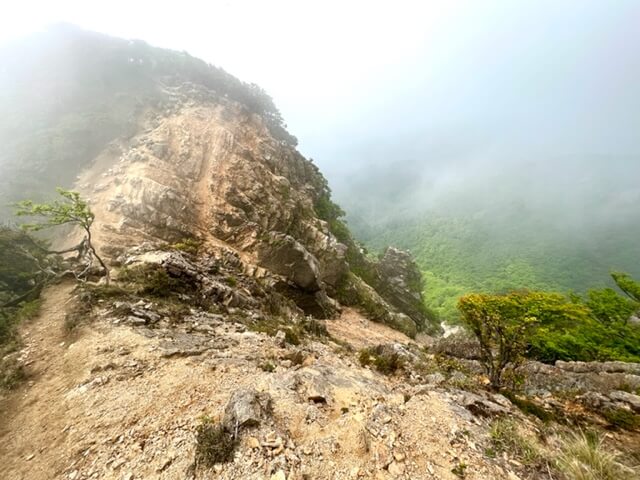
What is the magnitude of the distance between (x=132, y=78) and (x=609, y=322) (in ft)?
195

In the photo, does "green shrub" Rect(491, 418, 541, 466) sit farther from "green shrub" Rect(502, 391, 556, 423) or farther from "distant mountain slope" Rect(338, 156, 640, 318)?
"distant mountain slope" Rect(338, 156, 640, 318)

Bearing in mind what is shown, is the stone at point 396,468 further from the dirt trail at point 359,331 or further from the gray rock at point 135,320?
the dirt trail at point 359,331

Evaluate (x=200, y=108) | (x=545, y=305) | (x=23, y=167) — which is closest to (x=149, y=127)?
(x=200, y=108)

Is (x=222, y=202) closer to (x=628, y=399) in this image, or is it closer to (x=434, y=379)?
(x=434, y=379)

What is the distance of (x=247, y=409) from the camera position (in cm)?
623

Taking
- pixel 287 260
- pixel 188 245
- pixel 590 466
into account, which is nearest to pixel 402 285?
pixel 287 260

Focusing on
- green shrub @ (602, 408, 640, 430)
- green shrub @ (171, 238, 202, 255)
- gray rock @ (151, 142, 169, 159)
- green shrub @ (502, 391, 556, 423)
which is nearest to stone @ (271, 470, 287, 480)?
green shrub @ (502, 391, 556, 423)

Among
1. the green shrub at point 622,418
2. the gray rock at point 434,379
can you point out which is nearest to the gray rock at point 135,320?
the gray rock at point 434,379

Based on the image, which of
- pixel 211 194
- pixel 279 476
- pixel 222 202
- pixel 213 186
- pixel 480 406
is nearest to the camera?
pixel 279 476

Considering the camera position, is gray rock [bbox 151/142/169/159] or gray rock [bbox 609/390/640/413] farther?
gray rock [bbox 151/142/169/159]

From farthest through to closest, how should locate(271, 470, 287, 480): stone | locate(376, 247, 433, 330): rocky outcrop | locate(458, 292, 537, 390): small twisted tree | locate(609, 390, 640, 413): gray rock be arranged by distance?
locate(376, 247, 433, 330): rocky outcrop, locate(458, 292, 537, 390): small twisted tree, locate(609, 390, 640, 413): gray rock, locate(271, 470, 287, 480): stone

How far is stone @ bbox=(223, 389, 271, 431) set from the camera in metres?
5.96

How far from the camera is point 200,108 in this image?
32.2 meters

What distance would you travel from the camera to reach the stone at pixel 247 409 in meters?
5.96
